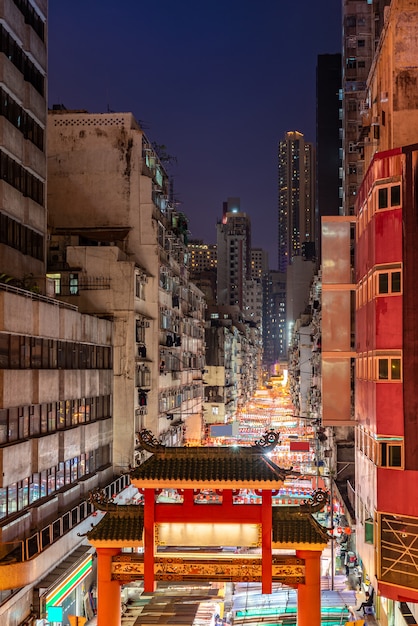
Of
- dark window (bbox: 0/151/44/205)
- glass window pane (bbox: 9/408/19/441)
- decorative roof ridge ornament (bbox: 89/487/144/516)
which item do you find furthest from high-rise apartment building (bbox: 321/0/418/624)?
dark window (bbox: 0/151/44/205)

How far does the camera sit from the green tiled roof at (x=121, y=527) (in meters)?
18.4

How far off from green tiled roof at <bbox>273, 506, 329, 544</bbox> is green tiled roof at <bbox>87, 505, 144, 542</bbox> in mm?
3888

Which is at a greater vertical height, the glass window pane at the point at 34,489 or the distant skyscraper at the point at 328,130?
the distant skyscraper at the point at 328,130

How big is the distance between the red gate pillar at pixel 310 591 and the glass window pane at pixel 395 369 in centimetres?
578

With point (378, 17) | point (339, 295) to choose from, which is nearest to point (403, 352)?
point (339, 295)

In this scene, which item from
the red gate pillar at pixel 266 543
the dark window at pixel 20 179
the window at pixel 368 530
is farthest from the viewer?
the dark window at pixel 20 179

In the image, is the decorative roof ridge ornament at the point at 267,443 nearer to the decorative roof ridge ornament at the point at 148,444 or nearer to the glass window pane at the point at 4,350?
the decorative roof ridge ornament at the point at 148,444

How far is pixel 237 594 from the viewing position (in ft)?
91.4

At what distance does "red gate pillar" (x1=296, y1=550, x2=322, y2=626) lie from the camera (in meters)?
18.4

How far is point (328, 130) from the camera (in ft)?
402

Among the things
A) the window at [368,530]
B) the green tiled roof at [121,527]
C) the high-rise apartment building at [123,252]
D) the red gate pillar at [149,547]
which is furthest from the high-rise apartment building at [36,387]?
the window at [368,530]

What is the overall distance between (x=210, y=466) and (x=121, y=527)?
10.2 feet

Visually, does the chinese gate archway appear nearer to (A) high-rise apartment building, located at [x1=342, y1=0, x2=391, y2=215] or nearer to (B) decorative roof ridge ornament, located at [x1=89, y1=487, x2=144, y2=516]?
(B) decorative roof ridge ornament, located at [x1=89, y1=487, x2=144, y2=516]

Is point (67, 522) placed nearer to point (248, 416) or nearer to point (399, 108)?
point (399, 108)
